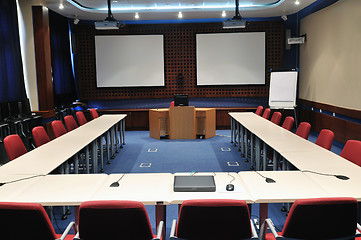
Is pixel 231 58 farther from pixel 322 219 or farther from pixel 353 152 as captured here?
pixel 322 219

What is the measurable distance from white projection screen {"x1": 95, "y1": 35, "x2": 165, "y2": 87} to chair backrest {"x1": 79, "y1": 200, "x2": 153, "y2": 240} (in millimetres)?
8762

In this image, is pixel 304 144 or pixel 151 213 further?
pixel 304 144

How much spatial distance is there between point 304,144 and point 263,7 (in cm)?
569

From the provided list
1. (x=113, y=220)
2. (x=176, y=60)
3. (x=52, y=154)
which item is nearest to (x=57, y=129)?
(x=52, y=154)

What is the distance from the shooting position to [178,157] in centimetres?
688

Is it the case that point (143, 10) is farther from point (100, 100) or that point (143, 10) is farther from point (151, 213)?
point (151, 213)

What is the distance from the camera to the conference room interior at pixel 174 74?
6.87m

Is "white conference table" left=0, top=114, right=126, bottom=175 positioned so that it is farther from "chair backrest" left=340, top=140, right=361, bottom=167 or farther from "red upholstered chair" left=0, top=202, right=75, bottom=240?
"chair backrest" left=340, top=140, right=361, bottom=167

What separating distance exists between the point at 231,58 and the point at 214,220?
894cm

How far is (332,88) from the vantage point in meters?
7.94

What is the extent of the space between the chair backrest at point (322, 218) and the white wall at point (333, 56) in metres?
5.36

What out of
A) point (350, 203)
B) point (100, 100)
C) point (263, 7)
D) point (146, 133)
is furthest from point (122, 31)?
point (350, 203)

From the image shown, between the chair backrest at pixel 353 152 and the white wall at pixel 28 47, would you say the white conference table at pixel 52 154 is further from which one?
the chair backrest at pixel 353 152

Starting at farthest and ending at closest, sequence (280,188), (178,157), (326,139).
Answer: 1. (178,157)
2. (326,139)
3. (280,188)
